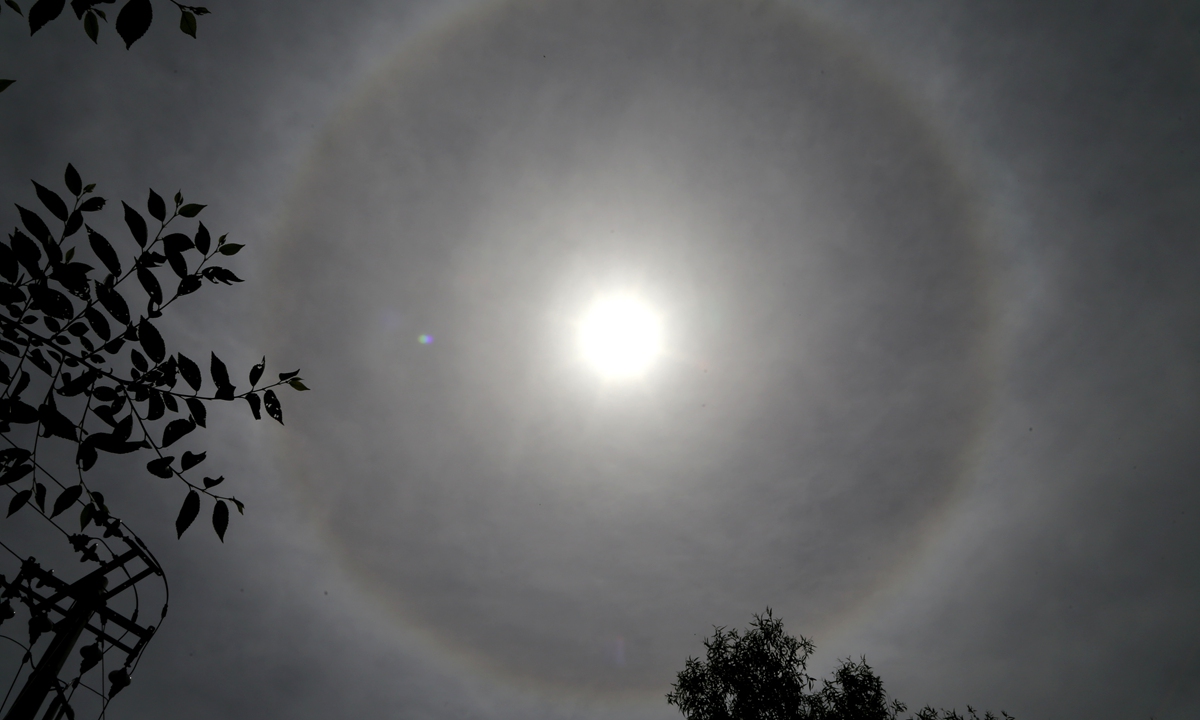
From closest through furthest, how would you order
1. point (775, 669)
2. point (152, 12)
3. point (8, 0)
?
point (152, 12), point (8, 0), point (775, 669)

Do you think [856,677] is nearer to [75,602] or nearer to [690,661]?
[690,661]

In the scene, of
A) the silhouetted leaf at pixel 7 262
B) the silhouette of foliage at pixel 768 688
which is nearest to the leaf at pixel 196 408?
the silhouetted leaf at pixel 7 262

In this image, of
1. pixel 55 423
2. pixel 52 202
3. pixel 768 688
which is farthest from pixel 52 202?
pixel 768 688

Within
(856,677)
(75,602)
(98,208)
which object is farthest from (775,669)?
(98,208)

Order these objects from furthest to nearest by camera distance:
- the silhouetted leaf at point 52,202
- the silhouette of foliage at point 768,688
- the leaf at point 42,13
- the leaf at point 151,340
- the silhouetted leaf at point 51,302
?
the silhouette of foliage at point 768,688, the silhouetted leaf at point 51,302, the leaf at point 151,340, the silhouetted leaf at point 52,202, the leaf at point 42,13

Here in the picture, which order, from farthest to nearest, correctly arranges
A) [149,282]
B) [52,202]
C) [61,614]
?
1. [61,614]
2. [149,282]
3. [52,202]

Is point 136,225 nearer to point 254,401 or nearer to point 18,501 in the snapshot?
point 254,401

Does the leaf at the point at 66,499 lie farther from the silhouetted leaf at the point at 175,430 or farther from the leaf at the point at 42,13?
the leaf at the point at 42,13
